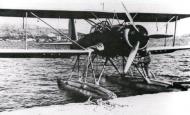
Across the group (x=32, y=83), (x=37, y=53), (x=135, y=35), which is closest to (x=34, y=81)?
(x=32, y=83)

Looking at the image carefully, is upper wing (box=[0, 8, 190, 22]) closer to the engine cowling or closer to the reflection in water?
the engine cowling

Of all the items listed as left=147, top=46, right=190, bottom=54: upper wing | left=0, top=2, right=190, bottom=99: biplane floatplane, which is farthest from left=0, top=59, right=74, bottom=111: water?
left=147, top=46, right=190, bottom=54: upper wing

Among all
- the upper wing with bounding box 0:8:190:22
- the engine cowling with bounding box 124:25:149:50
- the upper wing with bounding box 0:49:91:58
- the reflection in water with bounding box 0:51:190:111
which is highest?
the upper wing with bounding box 0:8:190:22

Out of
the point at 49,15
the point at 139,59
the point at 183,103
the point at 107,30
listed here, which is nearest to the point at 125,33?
the point at 107,30

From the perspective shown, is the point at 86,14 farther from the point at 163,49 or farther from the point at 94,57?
the point at 163,49

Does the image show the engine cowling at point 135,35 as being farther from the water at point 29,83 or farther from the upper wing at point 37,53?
the water at point 29,83
